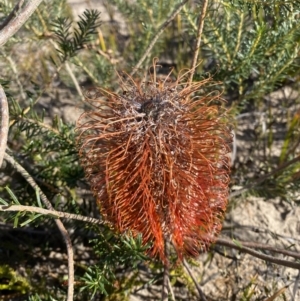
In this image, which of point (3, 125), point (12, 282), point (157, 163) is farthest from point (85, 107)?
point (3, 125)

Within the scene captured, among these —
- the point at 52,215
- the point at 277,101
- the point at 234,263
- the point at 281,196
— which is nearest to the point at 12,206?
the point at 52,215

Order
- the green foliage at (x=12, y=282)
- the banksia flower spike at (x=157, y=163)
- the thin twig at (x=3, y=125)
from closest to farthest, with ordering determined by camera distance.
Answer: the thin twig at (x=3, y=125)
the banksia flower spike at (x=157, y=163)
the green foliage at (x=12, y=282)

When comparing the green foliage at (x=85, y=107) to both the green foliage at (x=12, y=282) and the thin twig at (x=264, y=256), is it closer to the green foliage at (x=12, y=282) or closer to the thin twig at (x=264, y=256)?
the green foliage at (x=12, y=282)

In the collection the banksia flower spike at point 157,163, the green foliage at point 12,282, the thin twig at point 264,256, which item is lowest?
the green foliage at point 12,282

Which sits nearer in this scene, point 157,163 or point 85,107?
point 157,163

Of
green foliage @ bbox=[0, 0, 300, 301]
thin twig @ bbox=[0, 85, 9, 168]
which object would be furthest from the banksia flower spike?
thin twig @ bbox=[0, 85, 9, 168]

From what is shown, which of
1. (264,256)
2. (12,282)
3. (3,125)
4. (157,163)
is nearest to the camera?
(3,125)

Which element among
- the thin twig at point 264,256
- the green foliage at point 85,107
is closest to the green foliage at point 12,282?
the green foliage at point 85,107

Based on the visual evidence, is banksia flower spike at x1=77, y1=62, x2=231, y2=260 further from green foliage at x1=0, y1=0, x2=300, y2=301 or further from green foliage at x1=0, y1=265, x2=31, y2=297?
green foliage at x1=0, y1=265, x2=31, y2=297

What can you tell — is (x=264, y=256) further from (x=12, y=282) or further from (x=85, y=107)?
(x=85, y=107)
